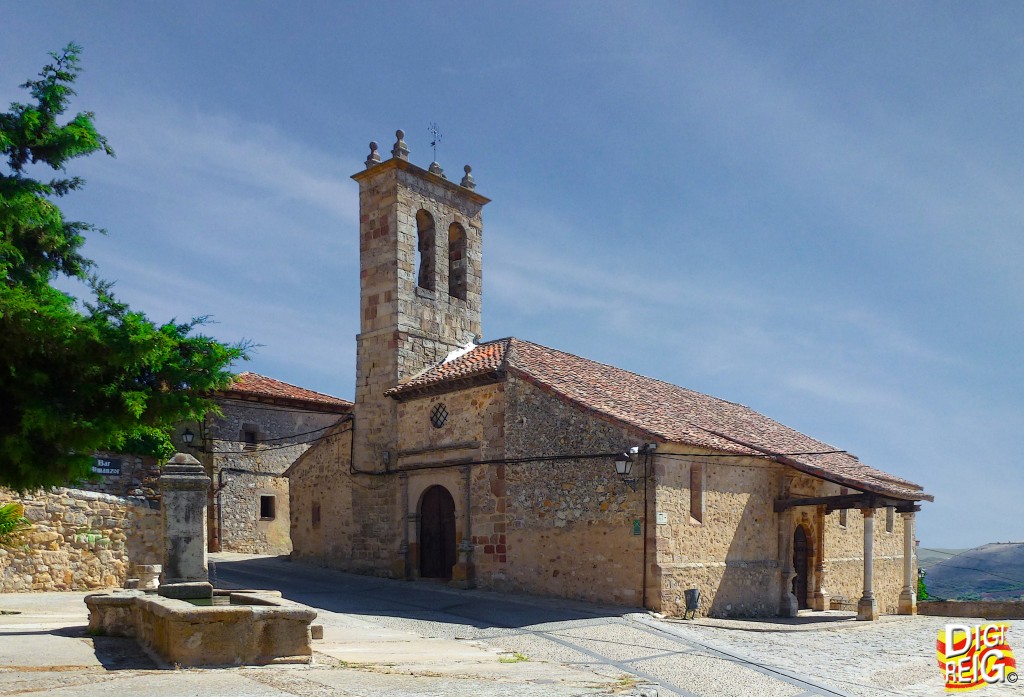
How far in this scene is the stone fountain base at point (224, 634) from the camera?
7680 mm

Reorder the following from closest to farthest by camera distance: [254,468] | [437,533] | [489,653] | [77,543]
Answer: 1. [489,653]
2. [77,543]
3. [437,533]
4. [254,468]

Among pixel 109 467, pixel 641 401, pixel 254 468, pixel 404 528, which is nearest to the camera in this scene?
pixel 641 401

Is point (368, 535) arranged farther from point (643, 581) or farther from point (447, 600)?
point (643, 581)

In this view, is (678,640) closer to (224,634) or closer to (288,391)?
(224,634)

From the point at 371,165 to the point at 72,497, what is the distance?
10.3m

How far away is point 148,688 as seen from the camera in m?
6.62

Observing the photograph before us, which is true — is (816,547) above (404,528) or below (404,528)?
below

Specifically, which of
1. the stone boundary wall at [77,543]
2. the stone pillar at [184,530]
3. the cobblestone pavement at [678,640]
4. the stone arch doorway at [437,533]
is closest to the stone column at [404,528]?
the stone arch doorway at [437,533]

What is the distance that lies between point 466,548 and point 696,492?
494 centimetres

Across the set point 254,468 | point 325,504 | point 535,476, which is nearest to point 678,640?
point 535,476

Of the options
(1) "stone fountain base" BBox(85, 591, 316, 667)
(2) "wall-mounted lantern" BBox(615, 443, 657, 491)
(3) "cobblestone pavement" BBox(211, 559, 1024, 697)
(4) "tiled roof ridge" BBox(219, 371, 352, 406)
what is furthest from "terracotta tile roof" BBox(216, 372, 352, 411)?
(1) "stone fountain base" BBox(85, 591, 316, 667)

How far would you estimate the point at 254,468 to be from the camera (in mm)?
25078

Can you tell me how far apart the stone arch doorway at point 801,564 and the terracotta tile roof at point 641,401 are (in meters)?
1.70

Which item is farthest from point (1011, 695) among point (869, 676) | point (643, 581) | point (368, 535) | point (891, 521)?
point (891, 521)
